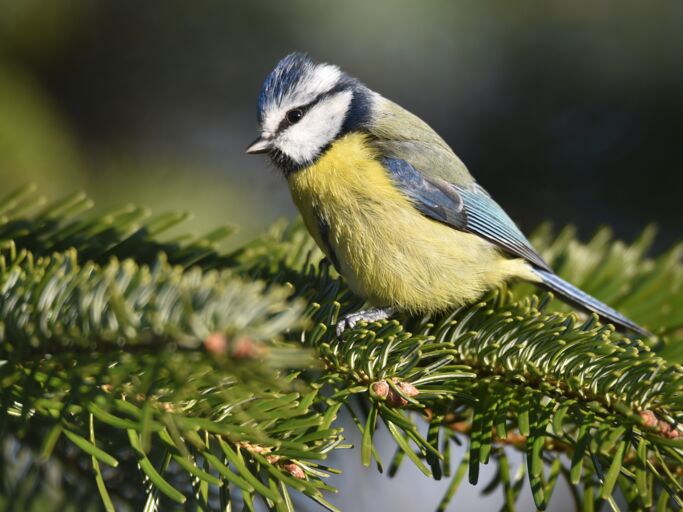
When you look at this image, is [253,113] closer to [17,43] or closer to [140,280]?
[17,43]

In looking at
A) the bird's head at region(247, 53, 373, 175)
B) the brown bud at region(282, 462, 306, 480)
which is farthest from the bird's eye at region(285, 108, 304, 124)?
the brown bud at region(282, 462, 306, 480)

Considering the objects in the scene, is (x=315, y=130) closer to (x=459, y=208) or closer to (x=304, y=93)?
(x=304, y=93)

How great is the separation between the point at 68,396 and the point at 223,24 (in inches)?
54.0

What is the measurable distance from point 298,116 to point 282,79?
0.08 meters

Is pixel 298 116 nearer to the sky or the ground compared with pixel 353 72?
nearer to the ground

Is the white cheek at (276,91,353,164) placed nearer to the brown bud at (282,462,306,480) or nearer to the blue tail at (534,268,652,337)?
the blue tail at (534,268,652,337)

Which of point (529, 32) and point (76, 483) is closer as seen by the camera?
point (76, 483)

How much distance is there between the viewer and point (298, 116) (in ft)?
4.87

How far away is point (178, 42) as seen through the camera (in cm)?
186

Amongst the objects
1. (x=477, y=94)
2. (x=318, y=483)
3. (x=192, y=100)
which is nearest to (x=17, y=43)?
(x=192, y=100)

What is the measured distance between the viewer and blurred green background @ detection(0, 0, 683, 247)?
166cm

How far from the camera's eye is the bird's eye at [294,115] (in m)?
1.47

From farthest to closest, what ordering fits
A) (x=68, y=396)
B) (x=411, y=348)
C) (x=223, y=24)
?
(x=223, y=24), (x=411, y=348), (x=68, y=396)

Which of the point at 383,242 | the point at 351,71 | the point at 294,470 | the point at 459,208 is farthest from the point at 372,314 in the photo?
the point at 351,71
